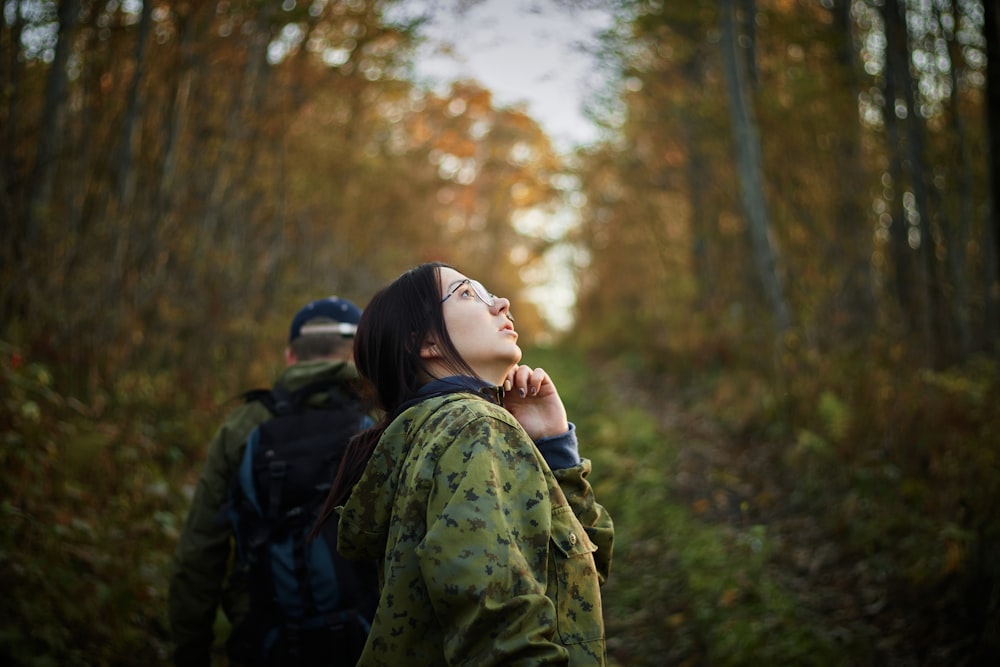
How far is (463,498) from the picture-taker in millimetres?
1539

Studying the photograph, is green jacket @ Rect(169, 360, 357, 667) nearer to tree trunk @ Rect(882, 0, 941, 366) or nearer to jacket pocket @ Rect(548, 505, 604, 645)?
jacket pocket @ Rect(548, 505, 604, 645)

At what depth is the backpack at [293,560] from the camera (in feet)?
8.90

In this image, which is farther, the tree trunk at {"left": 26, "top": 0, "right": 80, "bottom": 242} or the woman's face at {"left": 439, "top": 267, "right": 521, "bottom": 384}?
the tree trunk at {"left": 26, "top": 0, "right": 80, "bottom": 242}

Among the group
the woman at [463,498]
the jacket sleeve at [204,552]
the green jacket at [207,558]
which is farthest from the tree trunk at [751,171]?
the woman at [463,498]

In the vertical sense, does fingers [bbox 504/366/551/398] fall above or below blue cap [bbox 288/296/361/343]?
below

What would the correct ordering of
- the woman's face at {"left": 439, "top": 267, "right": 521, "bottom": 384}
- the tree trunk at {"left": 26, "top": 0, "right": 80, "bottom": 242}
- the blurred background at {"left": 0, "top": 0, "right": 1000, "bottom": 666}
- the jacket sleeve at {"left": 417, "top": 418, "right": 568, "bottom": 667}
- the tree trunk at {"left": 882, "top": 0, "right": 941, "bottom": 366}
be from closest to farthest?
the jacket sleeve at {"left": 417, "top": 418, "right": 568, "bottom": 667} < the woman's face at {"left": 439, "top": 267, "right": 521, "bottom": 384} < the blurred background at {"left": 0, "top": 0, "right": 1000, "bottom": 666} < the tree trunk at {"left": 26, "top": 0, "right": 80, "bottom": 242} < the tree trunk at {"left": 882, "top": 0, "right": 941, "bottom": 366}

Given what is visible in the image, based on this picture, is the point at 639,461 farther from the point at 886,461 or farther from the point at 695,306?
the point at 695,306

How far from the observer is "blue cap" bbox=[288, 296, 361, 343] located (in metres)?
3.28

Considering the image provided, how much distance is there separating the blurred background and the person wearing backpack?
1.14 m

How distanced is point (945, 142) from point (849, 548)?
427cm

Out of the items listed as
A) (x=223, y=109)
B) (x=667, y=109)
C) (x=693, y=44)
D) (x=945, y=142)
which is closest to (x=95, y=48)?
(x=223, y=109)

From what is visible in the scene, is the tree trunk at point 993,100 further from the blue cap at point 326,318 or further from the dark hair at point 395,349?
the dark hair at point 395,349

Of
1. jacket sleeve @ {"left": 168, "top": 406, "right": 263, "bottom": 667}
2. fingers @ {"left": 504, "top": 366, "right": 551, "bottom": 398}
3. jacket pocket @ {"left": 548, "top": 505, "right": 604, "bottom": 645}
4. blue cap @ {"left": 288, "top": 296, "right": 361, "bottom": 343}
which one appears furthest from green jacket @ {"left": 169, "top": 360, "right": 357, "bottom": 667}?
jacket pocket @ {"left": 548, "top": 505, "right": 604, "bottom": 645}

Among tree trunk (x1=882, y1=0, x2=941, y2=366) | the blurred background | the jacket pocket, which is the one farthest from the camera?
tree trunk (x1=882, y1=0, x2=941, y2=366)
